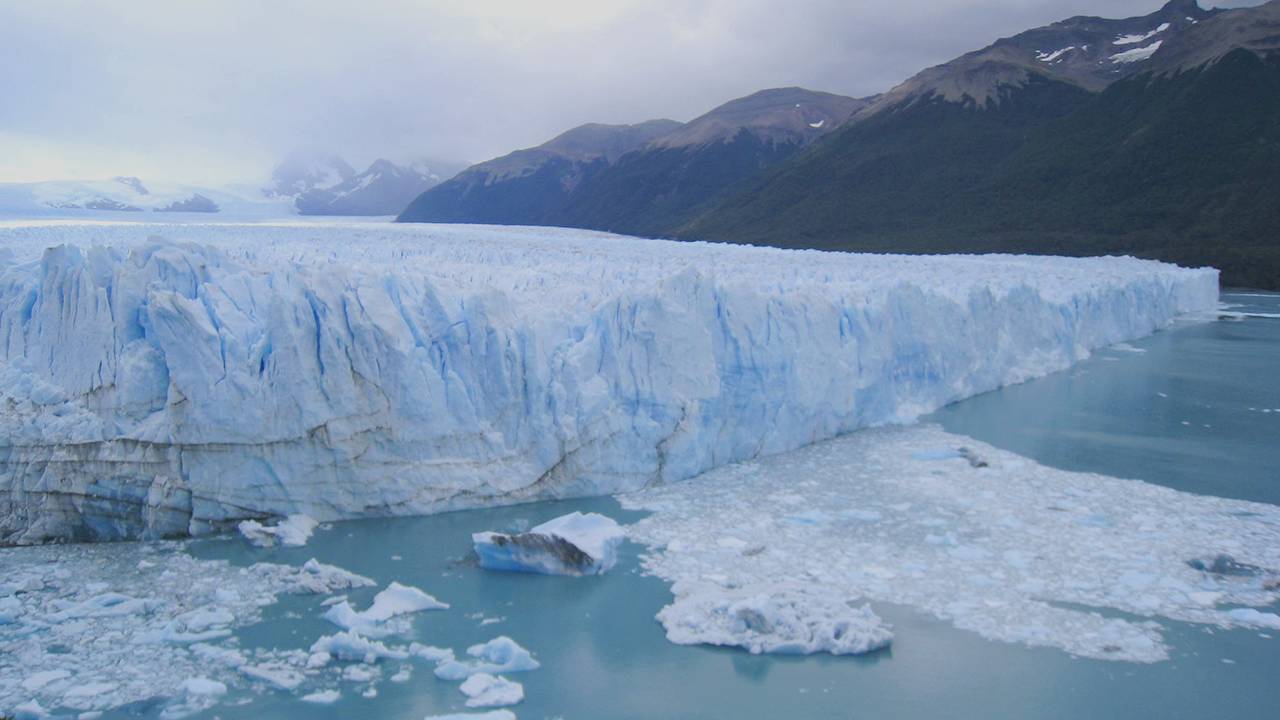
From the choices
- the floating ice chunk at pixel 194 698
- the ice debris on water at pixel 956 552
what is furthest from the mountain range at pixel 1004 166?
the floating ice chunk at pixel 194 698

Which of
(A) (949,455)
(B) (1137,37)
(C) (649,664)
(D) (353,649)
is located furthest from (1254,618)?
(B) (1137,37)

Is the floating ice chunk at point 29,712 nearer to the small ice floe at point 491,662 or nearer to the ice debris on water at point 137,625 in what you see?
the ice debris on water at point 137,625

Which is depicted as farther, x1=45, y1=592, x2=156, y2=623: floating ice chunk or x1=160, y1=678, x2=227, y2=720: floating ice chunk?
x1=45, y1=592, x2=156, y2=623: floating ice chunk

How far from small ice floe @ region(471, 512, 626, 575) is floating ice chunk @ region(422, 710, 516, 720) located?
1395 millimetres

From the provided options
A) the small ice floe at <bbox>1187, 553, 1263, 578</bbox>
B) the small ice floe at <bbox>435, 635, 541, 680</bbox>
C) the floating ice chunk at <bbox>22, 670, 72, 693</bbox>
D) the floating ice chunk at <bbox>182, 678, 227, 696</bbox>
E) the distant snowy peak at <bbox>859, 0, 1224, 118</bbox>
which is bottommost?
the small ice floe at <bbox>1187, 553, 1263, 578</bbox>

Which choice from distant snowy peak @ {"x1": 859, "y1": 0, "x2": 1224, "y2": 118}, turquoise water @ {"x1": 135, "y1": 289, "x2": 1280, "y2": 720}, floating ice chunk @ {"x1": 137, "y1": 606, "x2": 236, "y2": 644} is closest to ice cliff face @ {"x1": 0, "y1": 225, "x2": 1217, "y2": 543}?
turquoise water @ {"x1": 135, "y1": 289, "x2": 1280, "y2": 720}

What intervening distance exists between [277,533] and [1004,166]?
32.3 metres

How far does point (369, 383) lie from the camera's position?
18.8ft

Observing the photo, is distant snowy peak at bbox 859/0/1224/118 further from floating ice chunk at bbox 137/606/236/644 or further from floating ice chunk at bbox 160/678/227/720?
floating ice chunk at bbox 160/678/227/720

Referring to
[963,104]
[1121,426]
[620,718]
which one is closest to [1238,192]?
[963,104]

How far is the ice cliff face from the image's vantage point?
5.41 metres

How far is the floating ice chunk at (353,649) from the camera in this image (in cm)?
405

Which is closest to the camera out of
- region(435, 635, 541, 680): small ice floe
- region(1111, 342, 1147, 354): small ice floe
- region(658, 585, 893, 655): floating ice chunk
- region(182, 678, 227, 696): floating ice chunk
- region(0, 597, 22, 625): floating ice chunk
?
region(182, 678, 227, 696): floating ice chunk

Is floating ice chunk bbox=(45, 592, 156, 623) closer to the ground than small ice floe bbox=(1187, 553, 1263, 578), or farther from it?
farther from it
